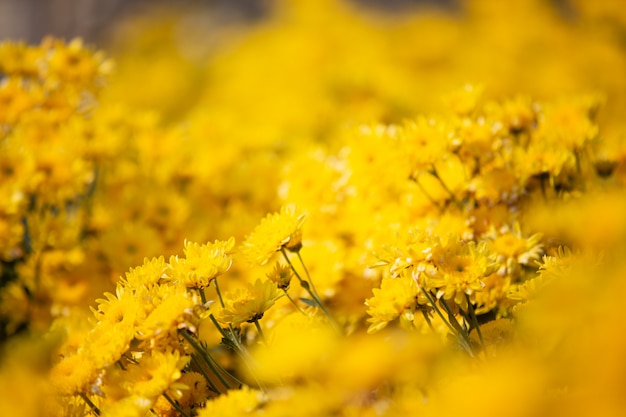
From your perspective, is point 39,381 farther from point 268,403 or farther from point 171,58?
point 171,58

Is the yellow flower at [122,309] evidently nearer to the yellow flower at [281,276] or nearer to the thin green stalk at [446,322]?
the yellow flower at [281,276]

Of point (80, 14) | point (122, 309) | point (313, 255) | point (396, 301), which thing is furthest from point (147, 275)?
point (80, 14)

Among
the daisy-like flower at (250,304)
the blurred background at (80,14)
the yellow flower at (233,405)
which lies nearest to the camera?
the yellow flower at (233,405)

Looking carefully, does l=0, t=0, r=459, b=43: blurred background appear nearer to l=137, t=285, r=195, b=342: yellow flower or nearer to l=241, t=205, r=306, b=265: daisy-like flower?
l=241, t=205, r=306, b=265: daisy-like flower

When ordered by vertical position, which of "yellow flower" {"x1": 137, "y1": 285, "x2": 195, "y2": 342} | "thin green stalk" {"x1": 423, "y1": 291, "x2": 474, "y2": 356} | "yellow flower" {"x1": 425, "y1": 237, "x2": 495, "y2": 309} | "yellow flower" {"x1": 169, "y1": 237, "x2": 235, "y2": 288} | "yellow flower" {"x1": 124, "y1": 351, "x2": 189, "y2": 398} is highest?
"yellow flower" {"x1": 169, "y1": 237, "x2": 235, "y2": 288}

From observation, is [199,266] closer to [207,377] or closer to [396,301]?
[207,377]

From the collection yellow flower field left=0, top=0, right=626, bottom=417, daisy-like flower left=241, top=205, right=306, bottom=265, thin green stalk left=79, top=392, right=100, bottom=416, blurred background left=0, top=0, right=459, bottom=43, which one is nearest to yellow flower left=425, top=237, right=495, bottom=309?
yellow flower field left=0, top=0, right=626, bottom=417

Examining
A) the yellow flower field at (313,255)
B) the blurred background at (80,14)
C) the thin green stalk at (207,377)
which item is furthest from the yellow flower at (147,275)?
the blurred background at (80,14)
